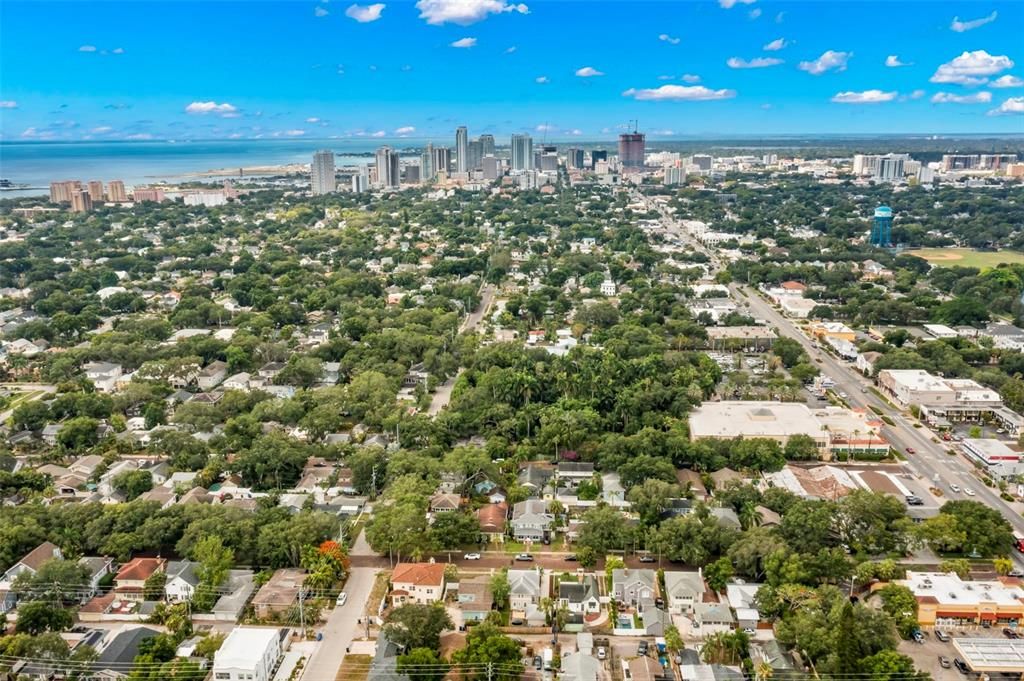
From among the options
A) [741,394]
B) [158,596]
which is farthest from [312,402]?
[741,394]

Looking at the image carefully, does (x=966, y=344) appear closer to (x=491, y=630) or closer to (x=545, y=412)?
(x=545, y=412)

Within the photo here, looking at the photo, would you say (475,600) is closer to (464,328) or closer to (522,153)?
(464,328)

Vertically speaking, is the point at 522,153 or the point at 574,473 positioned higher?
the point at 522,153

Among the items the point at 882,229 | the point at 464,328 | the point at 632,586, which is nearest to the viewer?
the point at 632,586

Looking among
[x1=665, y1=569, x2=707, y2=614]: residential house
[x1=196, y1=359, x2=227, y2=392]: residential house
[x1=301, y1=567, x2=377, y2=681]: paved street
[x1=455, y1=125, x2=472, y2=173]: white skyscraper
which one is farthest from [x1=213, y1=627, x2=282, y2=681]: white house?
[x1=455, y1=125, x2=472, y2=173]: white skyscraper

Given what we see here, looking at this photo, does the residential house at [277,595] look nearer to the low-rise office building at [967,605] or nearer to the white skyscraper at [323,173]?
the low-rise office building at [967,605]

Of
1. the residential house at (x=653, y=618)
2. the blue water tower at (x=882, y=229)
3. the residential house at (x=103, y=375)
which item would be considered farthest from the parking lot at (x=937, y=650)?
the blue water tower at (x=882, y=229)

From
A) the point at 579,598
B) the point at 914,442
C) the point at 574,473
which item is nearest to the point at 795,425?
the point at 914,442
